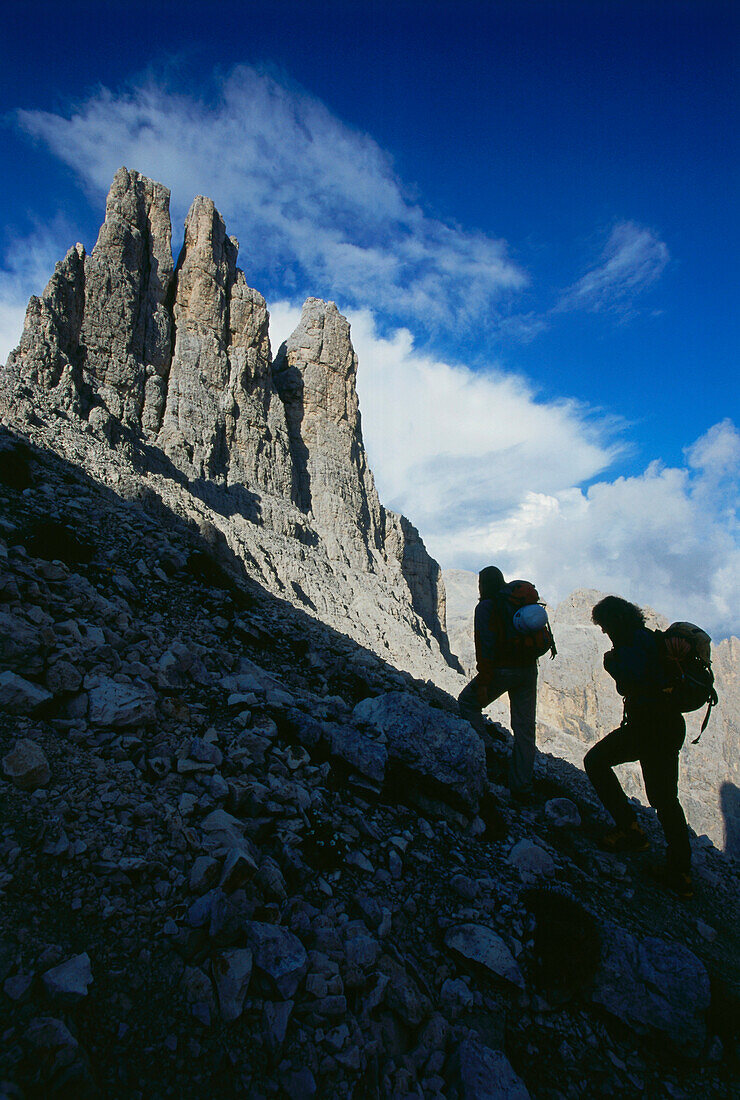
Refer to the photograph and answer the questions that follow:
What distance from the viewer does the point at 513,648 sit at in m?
5.94

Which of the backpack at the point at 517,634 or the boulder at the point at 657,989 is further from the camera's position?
the backpack at the point at 517,634

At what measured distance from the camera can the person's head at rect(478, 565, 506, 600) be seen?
6.27m

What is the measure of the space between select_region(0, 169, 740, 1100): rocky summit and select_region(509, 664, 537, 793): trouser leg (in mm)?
298

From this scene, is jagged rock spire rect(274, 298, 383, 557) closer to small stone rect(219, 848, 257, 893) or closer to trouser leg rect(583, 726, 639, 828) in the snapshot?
trouser leg rect(583, 726, 639, 828)

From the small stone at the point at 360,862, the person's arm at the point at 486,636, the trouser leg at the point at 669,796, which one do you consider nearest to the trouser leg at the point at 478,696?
the person's arm at the point at 486,636

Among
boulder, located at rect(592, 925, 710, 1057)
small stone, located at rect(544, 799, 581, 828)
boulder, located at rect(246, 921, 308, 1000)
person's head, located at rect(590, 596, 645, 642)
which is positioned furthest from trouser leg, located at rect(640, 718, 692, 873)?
boulder, located at rect(246, 921, 308, 1000)

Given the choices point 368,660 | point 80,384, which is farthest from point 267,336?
point 368,660

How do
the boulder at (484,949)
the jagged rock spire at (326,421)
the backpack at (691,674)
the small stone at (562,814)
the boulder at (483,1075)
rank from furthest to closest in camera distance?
the jagged rock spire at (326,421) → the small stone at (562,814) → the backpack at (691,674) → the boulder at (484,949) → the boulder at (483,1075)

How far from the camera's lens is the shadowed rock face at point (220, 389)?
1171 inches

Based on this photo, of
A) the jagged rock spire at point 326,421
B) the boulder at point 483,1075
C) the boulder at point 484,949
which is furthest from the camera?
the jagged rock spire at point 326,421

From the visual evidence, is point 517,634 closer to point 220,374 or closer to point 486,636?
point 486,636

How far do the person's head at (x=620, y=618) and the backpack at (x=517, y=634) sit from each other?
2.61ft

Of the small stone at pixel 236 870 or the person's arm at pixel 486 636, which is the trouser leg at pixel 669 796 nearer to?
the person's arm at pixel 486 636

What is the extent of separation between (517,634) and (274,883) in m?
3.88
